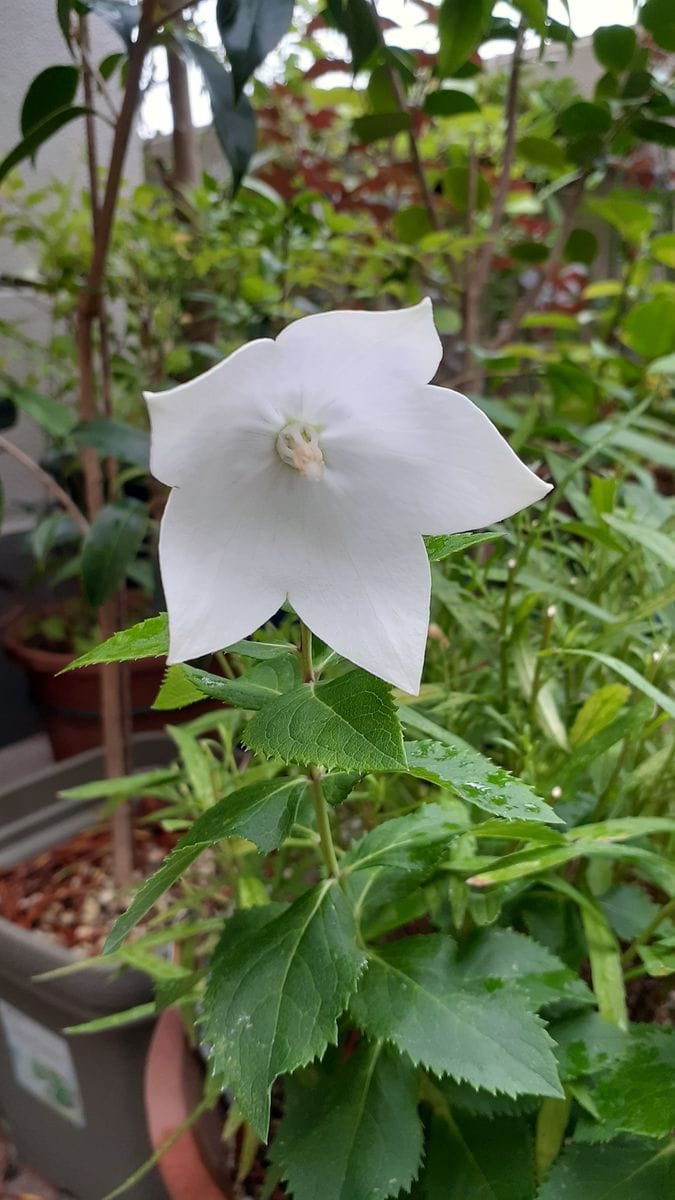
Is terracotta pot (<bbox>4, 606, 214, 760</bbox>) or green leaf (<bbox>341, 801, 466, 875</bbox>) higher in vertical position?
green leaf (<bbox>341, 801, 466, 875</bbox>)

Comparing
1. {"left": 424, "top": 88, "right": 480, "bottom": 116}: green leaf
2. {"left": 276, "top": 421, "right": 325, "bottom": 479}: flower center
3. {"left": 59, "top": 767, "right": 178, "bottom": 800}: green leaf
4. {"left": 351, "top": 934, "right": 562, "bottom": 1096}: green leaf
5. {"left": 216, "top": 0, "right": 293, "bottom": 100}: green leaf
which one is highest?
{"left": 216, "top": 0, "right": 293, "bottom": 100}: green leaf

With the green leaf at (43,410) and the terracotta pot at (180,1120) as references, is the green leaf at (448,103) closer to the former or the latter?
the green leaf at (43,410)

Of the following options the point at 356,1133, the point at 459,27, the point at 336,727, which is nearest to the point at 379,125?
the point at 459,27

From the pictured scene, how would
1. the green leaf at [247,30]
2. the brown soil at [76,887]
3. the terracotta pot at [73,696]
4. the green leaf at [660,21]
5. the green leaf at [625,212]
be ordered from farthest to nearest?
the terracotta pot at [73,696]
the green leaf at [625,212]
the brown soil at [76,887]
the green leaf at [660,21]
the green leaf at [247,30]

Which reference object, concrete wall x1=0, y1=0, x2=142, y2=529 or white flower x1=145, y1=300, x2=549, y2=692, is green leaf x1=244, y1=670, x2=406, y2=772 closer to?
white flower x1=145, y1=300, x2=549, y2=692

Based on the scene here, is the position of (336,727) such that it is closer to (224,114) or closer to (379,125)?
(224,114)

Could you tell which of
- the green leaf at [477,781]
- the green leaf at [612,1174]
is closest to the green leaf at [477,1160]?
the green leaf at [612,1174]

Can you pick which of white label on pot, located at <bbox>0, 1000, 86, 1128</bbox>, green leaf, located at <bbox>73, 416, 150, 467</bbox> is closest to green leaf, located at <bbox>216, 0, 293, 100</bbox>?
green leaf, located at <bbox>73, 416, 150, 467</bbox>
